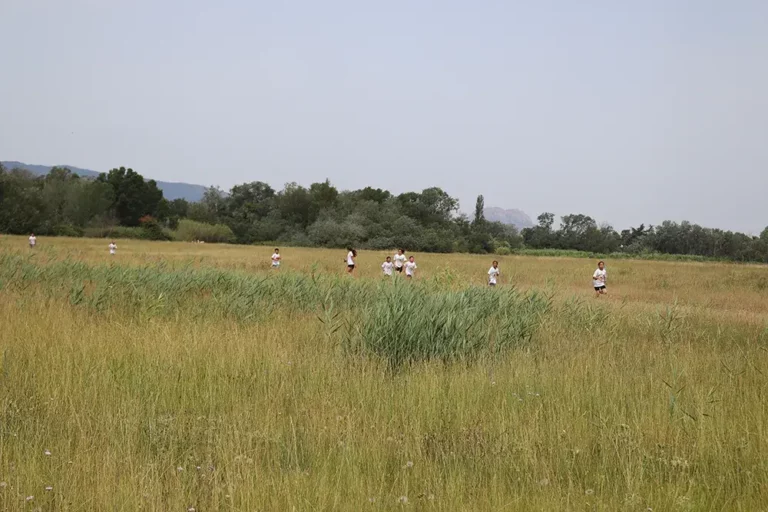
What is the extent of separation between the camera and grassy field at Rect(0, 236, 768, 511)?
382cm

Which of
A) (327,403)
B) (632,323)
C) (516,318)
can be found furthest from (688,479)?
(632,323)

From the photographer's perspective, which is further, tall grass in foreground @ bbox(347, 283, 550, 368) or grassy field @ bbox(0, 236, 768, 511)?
tall grass in foreground @ bbox(347, 283, 550, 368)

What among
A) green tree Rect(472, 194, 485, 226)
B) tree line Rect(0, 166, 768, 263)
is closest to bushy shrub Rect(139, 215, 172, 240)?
tree line Rect(0, 166, 768, 263)

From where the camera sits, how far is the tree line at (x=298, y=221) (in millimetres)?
78000

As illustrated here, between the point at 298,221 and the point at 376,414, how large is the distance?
10092 centimetres

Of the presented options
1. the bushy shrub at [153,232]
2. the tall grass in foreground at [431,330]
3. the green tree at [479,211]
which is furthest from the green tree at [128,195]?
the tall grass in foreground at [431,330]

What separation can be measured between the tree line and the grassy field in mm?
70408

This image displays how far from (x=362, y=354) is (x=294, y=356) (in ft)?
2.98

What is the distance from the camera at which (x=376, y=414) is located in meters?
5.29

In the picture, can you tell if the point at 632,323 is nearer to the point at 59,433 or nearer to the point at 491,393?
the point at 491,393

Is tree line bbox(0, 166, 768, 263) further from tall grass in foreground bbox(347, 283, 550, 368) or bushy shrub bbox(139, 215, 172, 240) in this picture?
tall grass in foreground bbox(347, 283, 550, 368)

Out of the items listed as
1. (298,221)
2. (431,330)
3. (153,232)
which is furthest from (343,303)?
(298,221)

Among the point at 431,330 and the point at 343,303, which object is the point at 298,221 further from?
the point at 431,330

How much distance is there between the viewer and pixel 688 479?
4242 millimetres
